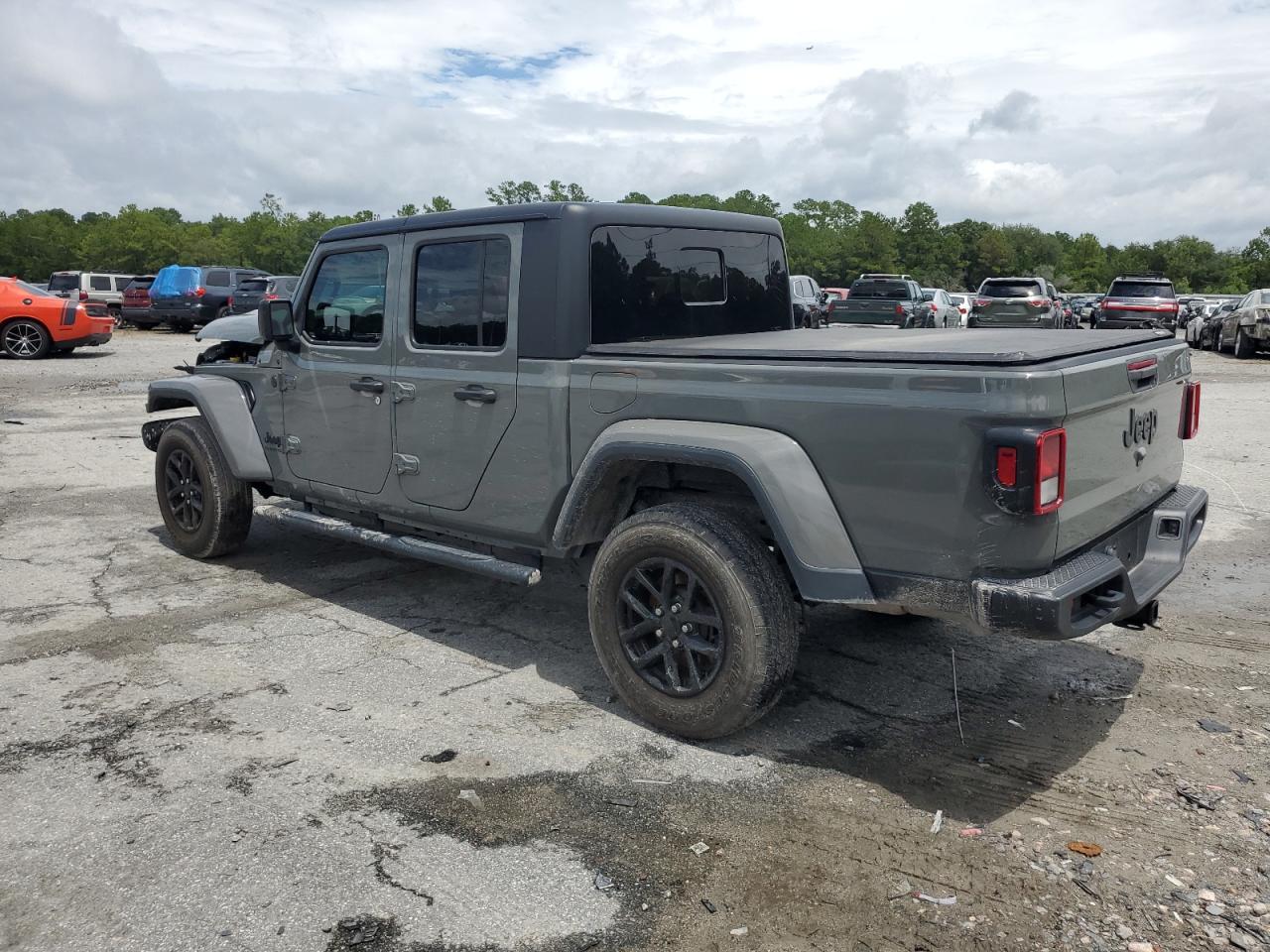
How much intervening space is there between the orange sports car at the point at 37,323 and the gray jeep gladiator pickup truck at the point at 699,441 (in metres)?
17.0

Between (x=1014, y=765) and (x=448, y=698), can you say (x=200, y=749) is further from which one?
(x=1014, y=765)

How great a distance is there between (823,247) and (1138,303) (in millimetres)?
86059

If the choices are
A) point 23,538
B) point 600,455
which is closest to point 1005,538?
point 600,455

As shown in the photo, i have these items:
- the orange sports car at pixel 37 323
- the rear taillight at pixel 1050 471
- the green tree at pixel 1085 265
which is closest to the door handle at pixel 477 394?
the rear taillight at pixel 1050 471

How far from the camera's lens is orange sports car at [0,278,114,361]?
1966cm

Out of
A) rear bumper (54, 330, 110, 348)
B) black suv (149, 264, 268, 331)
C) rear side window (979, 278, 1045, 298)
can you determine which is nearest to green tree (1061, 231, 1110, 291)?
rear side window (979, 278, 1045, 298)

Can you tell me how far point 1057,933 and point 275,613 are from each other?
4031 mm

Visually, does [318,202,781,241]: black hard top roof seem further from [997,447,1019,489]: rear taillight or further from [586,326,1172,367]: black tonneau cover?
[997,447,1019,489]: rear taillight

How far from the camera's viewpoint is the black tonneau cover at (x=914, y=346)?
3.18 meters

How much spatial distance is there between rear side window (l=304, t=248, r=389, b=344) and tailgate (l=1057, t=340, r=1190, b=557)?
10.4 feet

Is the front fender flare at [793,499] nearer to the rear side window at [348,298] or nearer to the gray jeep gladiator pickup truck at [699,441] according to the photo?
the gray jeep gladiator pickup truck at [699,441]

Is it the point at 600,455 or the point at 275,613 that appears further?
the point at 275,613

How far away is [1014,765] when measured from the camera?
373 cm

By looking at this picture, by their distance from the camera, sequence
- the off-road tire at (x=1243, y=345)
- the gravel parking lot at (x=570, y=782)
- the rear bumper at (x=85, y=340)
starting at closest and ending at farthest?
the gravel parking lot at (x=570, y=782)
the rear bumper at (x=85, y=340)
the off-road tire at (x=1243, y=345)
